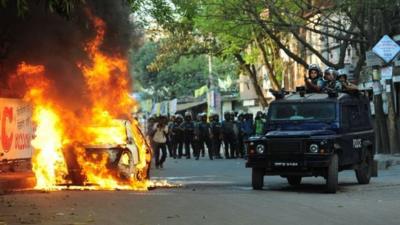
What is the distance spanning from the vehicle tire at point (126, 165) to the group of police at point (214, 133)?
39.4 ft

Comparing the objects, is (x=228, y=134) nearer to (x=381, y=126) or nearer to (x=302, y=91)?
(x=381, y=126)

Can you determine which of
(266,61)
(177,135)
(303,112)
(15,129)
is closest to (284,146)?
(303,112)

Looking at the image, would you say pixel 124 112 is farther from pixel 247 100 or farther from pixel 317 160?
pixel 247 100

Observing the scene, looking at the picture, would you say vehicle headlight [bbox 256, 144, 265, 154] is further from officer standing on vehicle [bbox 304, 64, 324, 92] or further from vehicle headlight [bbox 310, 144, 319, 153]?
officer standing on vehicle [bbox 304, 64, 324, 92]

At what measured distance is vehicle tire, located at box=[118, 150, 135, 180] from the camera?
13789mm

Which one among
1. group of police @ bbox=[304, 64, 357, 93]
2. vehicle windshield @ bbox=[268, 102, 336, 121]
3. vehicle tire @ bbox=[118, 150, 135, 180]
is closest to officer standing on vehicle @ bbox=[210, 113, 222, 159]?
group of police @ bbox=[304, 64, 357, 93]

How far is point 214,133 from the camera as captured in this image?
27.2 meters

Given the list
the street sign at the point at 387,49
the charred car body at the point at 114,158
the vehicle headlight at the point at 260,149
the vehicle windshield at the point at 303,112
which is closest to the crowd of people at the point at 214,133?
the street sign at the point at 387,49

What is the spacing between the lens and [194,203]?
11188 mm

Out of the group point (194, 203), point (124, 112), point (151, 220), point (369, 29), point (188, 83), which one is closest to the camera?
point (151, 220)

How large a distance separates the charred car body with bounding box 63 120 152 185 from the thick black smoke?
1345 mm

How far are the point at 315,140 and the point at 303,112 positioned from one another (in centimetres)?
135

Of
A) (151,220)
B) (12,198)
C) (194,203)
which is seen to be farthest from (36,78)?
(151,220)

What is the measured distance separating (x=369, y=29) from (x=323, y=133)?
914 centimetres
